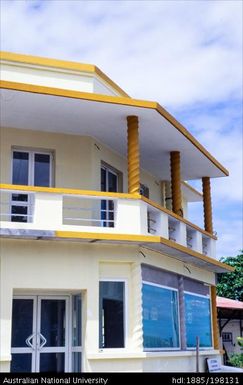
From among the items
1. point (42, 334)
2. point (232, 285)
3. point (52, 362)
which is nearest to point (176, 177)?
point (42, 334)

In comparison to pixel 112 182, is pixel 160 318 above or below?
below

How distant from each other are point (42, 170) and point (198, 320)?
18.7 ft

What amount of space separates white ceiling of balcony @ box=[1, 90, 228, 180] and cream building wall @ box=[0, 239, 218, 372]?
273 cm

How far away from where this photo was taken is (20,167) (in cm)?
1297

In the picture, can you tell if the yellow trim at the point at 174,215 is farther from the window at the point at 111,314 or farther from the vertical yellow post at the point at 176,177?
the window at the point at 111,314

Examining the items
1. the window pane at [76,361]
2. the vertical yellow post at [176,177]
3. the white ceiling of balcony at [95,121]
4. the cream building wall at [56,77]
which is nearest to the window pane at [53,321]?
the window pane at [76,361]

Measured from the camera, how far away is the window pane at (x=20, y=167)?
1286 cm

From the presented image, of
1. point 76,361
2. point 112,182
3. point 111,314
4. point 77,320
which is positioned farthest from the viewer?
point 112,182

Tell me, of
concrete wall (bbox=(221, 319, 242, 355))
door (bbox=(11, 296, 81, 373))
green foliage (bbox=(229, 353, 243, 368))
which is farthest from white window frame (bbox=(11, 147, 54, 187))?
concrete wall (bbox=(221, 319, 242, 355))

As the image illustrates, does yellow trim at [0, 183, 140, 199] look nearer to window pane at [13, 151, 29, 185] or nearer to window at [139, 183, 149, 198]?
window pane at [13, 151, 29, 185]

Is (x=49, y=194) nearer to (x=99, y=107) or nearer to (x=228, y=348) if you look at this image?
(x=99, y=107)

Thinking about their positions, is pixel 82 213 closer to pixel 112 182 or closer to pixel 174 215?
pixel 112 182

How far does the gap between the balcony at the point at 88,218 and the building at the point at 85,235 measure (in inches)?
0.9

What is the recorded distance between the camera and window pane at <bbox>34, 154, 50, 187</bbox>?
42.8ft
